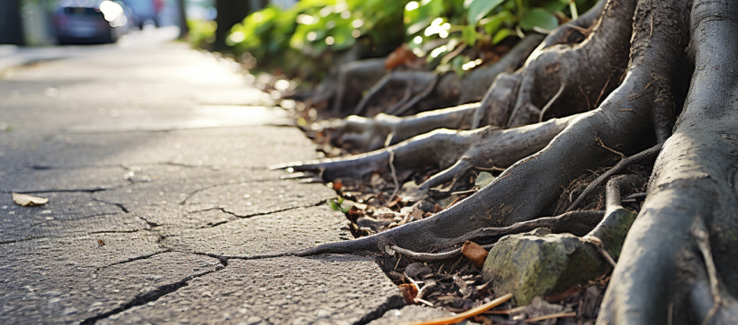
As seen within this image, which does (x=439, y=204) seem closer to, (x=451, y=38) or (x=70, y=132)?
(x=451, y=38)

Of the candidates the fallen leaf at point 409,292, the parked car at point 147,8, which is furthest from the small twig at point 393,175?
the parked car at point 147,8

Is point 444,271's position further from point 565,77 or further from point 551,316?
point 565,77

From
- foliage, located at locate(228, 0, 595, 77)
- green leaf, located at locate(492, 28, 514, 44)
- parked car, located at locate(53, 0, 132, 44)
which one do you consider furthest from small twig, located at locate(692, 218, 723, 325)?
parked car, located at locate(53, 0, 132, 44)

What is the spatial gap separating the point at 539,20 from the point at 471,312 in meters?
2.27

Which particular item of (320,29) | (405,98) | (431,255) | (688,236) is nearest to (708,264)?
(688,236)

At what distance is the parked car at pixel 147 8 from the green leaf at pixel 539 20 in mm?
40100

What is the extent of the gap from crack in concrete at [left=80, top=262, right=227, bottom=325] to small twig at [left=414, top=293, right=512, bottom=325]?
713mm

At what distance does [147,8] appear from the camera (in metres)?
41.6

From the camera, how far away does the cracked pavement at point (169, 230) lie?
63.2 inches

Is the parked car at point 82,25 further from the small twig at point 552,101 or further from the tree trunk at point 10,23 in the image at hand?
the small twig at point 552,101

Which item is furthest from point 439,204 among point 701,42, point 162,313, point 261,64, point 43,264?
point 261,64

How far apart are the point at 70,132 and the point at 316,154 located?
6.39ft

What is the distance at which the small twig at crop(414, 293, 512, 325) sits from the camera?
1.50 m

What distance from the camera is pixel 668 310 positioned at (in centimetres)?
129
